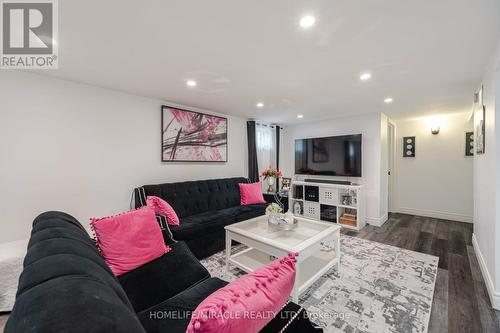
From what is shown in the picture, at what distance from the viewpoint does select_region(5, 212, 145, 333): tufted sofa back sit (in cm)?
47

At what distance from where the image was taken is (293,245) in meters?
2.00

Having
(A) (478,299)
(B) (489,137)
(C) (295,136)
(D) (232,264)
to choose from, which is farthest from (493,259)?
(C) (295,136)

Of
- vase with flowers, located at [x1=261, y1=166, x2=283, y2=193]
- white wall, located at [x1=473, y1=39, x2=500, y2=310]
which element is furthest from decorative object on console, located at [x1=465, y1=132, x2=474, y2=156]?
vase with flowers, located at [x1=261, y1=166, x2=283, y2=193]

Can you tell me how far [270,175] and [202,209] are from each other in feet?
5.26

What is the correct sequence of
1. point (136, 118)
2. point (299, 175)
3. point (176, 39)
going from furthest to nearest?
1. point (299, 175)
2. point (136, 118)
3. point (176, 39)

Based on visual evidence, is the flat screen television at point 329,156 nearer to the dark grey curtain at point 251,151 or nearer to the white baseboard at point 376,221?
the white baseboard at point 376,221

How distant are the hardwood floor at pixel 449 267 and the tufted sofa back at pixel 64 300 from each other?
2.19 meters

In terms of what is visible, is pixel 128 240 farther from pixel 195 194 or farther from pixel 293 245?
pixel 195 194

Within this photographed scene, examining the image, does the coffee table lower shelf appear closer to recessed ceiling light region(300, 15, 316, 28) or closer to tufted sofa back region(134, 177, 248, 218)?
tufted sofa back region(134, 177, 248, 218)

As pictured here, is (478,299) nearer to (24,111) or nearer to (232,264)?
(232,264)

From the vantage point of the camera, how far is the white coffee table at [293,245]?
2.00 metres

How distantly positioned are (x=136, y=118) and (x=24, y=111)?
112 centimetres

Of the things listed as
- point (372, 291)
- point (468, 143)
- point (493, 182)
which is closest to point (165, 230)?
point (372, 291)

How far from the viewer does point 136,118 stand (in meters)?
3.13
